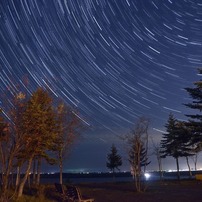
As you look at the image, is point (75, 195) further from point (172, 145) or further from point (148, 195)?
point (172, 145)

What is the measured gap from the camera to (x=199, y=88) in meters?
38.8

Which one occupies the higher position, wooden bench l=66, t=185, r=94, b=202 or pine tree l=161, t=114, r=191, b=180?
pine tree l=161, t=114, r=191, b=180

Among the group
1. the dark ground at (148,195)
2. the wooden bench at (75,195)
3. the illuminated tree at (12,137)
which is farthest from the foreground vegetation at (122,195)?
the illuminated tree at (12,137)

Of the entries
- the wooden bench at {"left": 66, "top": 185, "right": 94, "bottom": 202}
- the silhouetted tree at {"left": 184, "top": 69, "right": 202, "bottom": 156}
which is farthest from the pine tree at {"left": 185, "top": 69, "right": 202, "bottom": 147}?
the wooden bench at {"left": 66, "top": 185, "right": 94, "bottom": 202}

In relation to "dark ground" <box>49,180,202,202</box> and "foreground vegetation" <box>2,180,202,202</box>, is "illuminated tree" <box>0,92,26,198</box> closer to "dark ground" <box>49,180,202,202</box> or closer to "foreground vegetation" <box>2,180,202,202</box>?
"foreground vegetation" <box>2,180,202,202</box>

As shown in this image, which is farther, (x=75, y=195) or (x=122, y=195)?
(x=122, y=195)

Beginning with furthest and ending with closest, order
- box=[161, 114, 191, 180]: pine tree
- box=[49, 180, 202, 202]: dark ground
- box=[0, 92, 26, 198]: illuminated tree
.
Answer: box=[161, 114, 191, 180]: pine tree < box=[49, 180, 202, 202]: dark ground < box=[0, 92, 26, 198]: illuminated tree

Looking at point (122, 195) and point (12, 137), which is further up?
point (12, 137)

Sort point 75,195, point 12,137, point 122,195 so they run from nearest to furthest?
point 12,137, point 75,195, point 122,195

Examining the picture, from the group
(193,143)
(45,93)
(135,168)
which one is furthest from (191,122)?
(45,93)

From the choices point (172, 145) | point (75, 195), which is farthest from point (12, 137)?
point (172, 145)

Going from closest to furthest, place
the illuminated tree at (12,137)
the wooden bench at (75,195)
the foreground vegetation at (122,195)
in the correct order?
the illuminated tree at (12,137)
the wooden bench at (75,195)
the foreground vegetation at (122,195)

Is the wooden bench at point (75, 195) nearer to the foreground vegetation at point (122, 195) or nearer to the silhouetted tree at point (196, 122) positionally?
the foreground vegetation at point (122, 195)

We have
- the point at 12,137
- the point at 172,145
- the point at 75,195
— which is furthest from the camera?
the point at 172,145
